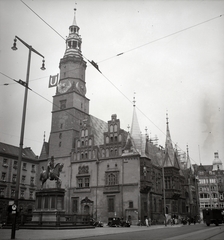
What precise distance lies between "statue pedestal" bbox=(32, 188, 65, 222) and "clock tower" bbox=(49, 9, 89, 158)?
21.1m

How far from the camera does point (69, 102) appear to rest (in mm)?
57312

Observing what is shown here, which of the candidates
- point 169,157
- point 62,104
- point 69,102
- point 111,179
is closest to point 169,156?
point 169,157

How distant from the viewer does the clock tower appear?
184 ft

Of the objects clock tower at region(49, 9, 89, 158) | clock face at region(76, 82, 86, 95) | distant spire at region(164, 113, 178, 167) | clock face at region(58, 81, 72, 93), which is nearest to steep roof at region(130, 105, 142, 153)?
clock tower at region(49, 9, 89, 158)

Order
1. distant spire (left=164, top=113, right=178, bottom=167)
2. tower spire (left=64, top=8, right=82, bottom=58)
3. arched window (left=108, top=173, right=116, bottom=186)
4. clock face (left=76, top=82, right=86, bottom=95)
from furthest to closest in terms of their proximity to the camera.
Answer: tower spire (left=64, top=8, right=82, bottom=58)
distant spire (left=164, top=113, right=178, bottom=167)
clock face (left=76, top=82, right=86, bottom=95)
arched window (left=108, top=173, right=116, bottom=186)

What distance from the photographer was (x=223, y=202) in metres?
98.8

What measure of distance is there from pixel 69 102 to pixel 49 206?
1063 inches

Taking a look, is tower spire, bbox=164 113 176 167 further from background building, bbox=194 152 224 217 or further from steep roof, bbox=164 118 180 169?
background building, bbox=194 152 224 217

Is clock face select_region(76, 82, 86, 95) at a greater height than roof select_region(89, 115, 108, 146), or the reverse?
clock face select_region(76, 82, 86, 95)

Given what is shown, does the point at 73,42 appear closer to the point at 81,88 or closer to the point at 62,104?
the point at 81,88

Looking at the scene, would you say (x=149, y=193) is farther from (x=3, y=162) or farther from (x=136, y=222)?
(x=3, y=162)

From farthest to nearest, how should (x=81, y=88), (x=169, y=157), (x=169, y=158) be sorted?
1. (x=169, y=157)
2. (x=169, y=158)
3. (x=81, y=88)

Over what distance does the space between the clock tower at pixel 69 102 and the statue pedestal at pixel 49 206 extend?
2113cm

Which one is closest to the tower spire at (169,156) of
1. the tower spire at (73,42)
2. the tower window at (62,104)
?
the tower window at (62,104)
